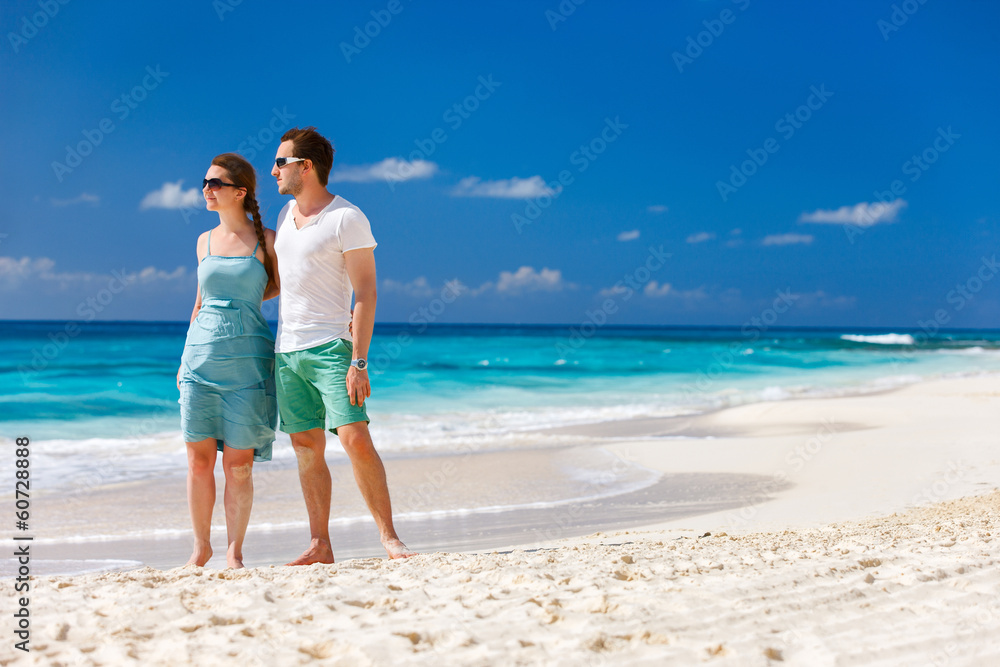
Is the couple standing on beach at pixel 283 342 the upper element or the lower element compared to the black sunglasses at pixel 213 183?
lower

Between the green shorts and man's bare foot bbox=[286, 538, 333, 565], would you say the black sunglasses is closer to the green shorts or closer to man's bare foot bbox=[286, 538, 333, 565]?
the green shorts

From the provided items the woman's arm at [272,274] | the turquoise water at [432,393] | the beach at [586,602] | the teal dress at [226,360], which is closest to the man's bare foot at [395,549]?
the beach at [586,602]

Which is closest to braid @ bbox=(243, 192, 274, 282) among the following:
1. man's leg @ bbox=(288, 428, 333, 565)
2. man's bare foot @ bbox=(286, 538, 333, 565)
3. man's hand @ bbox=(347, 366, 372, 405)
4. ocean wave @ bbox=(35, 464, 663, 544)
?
man's hand @ bbox=(347, 366, 372, 405)

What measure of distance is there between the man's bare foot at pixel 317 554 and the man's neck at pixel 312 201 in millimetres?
1450

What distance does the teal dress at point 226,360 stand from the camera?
10.5 feet

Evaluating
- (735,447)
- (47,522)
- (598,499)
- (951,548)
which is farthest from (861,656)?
(735,447)

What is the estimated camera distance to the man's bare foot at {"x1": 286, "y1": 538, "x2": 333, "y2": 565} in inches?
128

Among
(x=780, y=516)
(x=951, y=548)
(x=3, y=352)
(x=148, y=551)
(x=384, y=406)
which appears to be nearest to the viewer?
(x=951, y=548)

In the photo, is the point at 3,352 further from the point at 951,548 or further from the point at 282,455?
the point at 951,548

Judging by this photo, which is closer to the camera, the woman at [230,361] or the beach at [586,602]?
the beach at [586,602]

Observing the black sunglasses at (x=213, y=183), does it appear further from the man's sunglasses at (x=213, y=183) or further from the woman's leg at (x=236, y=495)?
the woman's leg at (x=236, y=495)

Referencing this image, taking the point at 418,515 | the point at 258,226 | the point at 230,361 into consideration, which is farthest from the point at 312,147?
the point at 418,515

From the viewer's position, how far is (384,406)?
571 inches

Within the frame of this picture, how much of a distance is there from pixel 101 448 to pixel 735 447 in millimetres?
7222
